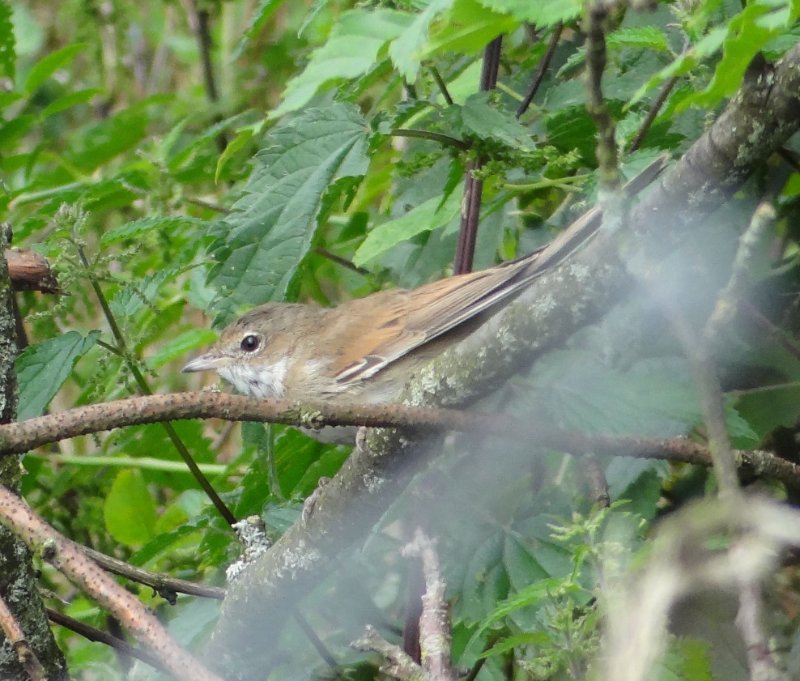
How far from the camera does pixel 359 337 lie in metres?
3.74

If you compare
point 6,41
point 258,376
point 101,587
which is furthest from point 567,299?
point 6,41

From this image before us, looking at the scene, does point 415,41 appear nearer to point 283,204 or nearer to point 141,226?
point 283,204

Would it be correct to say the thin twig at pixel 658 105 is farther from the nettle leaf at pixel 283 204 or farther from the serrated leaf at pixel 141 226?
the serrated leaf at pixel 141 226

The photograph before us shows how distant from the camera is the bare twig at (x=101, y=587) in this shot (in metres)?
1.51

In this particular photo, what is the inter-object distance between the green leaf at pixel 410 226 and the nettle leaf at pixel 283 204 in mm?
206

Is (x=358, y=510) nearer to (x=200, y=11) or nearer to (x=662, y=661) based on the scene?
(x=662, y=661)

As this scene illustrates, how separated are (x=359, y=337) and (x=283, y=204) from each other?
38.8 inches

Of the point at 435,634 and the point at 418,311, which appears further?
the point at 418,311

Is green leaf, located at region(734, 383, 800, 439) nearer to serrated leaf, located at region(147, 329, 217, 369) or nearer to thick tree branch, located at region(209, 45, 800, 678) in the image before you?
thick tree branch, located at region(209, 45, 800, 678)

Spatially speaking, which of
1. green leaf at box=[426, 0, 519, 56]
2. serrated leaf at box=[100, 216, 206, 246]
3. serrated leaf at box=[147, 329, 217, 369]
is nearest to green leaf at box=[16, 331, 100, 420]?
serrated leaf at box=[100, 216, 206, 246]

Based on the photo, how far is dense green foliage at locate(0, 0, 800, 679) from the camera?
76.0 inches

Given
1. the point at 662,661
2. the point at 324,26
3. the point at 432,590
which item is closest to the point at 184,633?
the point at 432,590

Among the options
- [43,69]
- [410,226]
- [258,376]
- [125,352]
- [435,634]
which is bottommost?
[258,376]

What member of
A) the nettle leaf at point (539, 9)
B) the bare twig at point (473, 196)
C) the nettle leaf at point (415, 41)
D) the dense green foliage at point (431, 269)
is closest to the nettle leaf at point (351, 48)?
the dense green foliage at point (431, 269)
